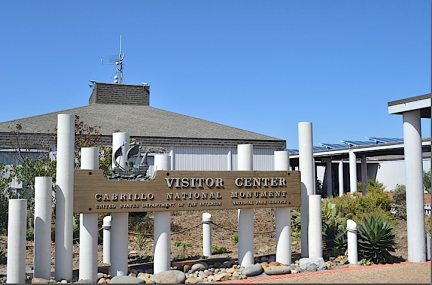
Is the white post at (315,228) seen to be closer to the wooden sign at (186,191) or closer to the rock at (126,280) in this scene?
the wooden sign at (186,191)

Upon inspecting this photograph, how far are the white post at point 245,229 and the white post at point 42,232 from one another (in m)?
4.69

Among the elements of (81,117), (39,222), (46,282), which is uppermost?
(81,117)

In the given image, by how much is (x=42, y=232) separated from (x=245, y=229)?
4.93 meters

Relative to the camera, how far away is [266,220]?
20344 mm

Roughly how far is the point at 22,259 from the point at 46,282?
2.58 ft

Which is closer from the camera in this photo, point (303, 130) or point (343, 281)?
point (343, 281)

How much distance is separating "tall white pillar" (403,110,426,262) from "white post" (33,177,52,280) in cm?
917

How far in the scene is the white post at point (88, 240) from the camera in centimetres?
1098

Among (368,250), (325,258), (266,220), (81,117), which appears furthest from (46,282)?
(81,117)

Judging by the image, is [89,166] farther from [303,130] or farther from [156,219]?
[303,130]

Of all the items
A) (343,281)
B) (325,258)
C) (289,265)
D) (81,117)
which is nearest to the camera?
(343,281)

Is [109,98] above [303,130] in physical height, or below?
above

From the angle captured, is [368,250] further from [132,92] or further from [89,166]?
[132,92]

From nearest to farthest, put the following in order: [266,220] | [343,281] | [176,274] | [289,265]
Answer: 1. [343,281]
2. [176,274]
3. [289,265]
4. [266,220]
